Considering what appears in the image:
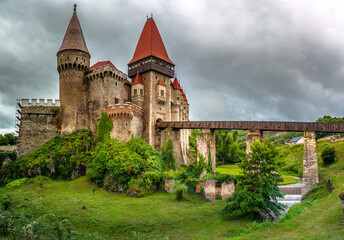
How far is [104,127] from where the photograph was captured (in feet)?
120

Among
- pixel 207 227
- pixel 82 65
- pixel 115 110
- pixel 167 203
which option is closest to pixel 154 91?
pixel 115 110

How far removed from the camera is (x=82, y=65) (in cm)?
3962

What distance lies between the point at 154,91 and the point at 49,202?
2525cm

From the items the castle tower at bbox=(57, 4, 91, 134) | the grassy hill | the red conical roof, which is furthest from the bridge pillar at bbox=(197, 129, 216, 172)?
the castle tower at bbox=(57, 4, 91, 134)

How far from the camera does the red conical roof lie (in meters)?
45.9

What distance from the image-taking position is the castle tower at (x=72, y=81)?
38562 mm

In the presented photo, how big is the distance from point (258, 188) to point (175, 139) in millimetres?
22046

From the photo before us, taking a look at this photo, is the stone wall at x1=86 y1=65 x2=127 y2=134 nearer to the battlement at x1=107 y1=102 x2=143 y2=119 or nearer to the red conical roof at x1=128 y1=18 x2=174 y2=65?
the battlement at x1=107 y1=102 x2=143 y2=119

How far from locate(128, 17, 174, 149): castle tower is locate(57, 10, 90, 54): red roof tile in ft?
32.1

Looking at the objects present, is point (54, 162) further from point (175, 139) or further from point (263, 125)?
point (263, 125)

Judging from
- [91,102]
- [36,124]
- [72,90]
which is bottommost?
[36,124]

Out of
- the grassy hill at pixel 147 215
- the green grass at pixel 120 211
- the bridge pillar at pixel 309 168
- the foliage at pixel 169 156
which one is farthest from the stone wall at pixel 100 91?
the bridge pillar at pixel 309 168

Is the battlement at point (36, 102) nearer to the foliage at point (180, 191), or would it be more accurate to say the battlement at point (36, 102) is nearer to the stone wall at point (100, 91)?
the stone wall at point (100, 91)

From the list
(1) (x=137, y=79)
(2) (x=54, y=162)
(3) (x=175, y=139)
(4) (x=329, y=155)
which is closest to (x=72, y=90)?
(1) (x=137, y=79)
